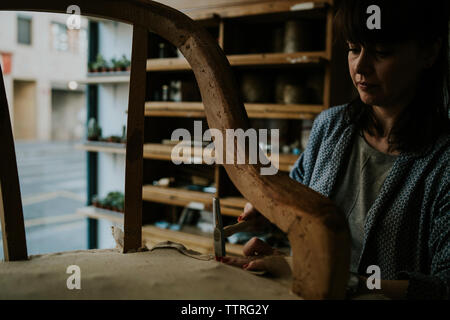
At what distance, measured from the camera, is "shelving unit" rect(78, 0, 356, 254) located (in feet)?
7.85

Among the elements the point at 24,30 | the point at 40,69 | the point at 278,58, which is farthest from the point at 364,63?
the point at 40,69

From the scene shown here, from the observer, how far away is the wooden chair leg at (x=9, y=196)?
2.05 feet

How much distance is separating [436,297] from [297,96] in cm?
200

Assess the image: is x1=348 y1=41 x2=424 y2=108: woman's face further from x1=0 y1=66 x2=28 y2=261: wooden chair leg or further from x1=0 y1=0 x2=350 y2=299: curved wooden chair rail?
x1=0 y1=66 x2=28 y2=261: wooden chair leg

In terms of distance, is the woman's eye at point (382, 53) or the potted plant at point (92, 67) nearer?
the woman's eye at point (382, 53)

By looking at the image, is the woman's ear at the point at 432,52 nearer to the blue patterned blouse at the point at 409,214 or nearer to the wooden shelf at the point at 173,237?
the blue patterned blouse at the point at 409,214

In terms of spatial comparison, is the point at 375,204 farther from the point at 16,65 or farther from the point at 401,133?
the point at 16,65

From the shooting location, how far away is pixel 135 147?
2.20ft

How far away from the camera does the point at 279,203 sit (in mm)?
455

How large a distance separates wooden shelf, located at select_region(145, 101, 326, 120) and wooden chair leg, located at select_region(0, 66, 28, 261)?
1903mm

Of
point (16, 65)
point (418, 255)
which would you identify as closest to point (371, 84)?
point (418, 255)

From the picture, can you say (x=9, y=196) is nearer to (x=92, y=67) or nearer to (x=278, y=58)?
(x=278, y=58)

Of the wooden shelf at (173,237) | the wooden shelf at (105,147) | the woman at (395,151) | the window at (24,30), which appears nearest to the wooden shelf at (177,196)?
the wooden shelf at (173,237)

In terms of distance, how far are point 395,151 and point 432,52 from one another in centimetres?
25
